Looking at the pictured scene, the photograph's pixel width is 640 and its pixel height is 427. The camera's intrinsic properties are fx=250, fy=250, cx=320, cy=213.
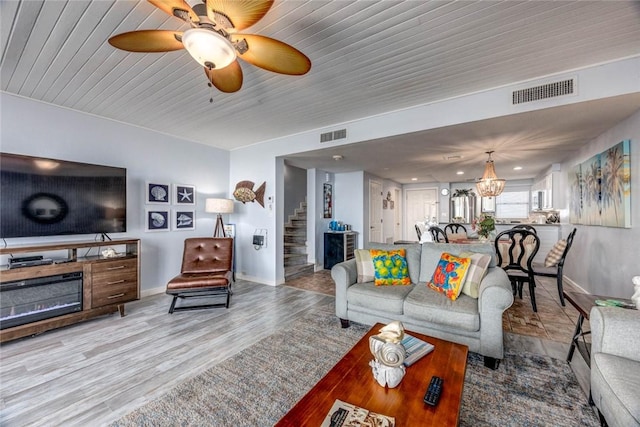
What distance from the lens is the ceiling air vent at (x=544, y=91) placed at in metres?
2.33

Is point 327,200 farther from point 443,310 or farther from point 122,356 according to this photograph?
point 122,356

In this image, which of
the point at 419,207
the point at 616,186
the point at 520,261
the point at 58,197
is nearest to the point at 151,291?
the point at 58,197

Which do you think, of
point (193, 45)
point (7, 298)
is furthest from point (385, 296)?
point (7, 298)

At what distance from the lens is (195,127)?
12.9 feet

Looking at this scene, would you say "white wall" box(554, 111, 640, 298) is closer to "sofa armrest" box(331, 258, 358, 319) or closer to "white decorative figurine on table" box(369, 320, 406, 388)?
"sofa armrest" box(331, 258, 358, 319)

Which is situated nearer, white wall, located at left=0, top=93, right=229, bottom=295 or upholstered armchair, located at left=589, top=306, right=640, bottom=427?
upholstered armchair, located at left=589, top=306, right=640, bottom=427

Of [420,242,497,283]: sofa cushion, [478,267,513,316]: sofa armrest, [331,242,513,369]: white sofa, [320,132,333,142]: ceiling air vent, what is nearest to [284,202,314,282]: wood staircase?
[320,132,333,142]: ceiling air vent

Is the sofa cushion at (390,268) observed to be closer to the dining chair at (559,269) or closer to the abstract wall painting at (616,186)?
the dining chair at (559,269)

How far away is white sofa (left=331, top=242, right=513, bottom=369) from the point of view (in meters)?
2.03

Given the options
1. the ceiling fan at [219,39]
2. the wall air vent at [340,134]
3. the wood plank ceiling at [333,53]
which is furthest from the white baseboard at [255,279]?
the ceiling fan at [219,39]

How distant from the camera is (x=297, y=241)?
5.86 metres

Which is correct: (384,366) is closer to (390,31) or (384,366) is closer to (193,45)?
(193,45)

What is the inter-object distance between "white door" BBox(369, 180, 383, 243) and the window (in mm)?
3997

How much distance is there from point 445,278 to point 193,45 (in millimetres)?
2755
